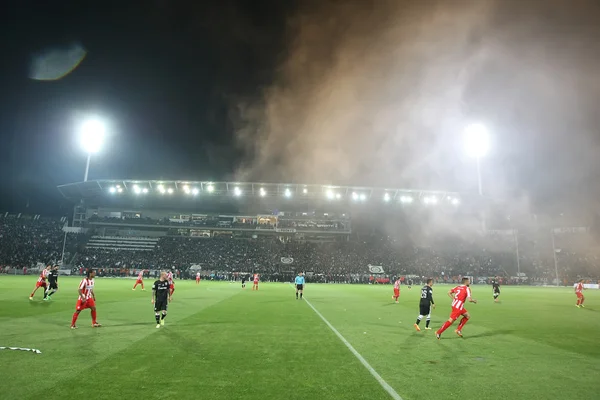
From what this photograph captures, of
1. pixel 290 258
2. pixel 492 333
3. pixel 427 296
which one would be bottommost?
pixel 492 333

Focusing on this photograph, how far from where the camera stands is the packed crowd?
2368 inches

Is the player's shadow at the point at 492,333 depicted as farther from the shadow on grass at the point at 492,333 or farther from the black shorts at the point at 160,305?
the black shorts at the point at 160,305

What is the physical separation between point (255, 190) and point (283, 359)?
54.0 meters

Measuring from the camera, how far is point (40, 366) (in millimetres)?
7305

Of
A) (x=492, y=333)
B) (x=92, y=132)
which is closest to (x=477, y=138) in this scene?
(x=492, y=333)

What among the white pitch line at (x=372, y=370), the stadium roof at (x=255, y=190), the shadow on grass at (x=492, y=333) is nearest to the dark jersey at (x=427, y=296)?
the shadow on grass at (x=492, y=333)

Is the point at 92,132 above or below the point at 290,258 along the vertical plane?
above

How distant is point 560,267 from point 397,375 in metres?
72.6

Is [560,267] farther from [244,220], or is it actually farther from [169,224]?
[169,224]

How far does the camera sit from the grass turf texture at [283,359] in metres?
6.18

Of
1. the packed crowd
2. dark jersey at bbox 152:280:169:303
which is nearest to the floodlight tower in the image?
the packed crowd

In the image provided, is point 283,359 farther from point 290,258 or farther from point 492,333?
point 290,258

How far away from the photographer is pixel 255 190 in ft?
202

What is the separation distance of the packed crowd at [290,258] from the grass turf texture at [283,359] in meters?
46.8
